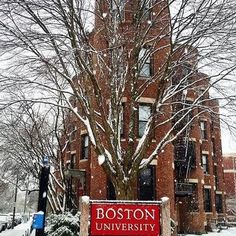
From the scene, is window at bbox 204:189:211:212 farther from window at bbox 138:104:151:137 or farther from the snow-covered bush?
the snow-covered bush

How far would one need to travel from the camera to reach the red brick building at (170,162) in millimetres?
17359

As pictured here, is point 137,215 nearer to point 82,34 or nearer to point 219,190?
point 82,34

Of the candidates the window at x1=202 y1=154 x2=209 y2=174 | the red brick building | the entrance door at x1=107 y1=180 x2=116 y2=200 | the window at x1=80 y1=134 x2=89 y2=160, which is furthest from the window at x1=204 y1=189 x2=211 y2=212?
the entrance door at x1=107 y1=180 x2=116 y2=200

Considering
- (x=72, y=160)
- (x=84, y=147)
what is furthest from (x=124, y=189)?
(x=72, y=160)

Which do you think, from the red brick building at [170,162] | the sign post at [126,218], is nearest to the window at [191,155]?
the red brick building at [170,162]

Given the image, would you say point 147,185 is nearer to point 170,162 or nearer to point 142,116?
point 170,162

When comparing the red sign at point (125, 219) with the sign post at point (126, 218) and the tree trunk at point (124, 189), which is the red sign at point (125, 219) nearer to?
the sign post at point (126, 218)

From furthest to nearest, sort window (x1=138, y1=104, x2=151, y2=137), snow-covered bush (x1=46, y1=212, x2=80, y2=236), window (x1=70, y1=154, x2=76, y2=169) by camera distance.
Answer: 1. window (x1=70, y1=154, x2=76, y2=169)
2. window (x1=138, y1=104, x2=151, y2=137)
3. snow-covered bush (x1=46, y1=212, x2=80, y2=236)

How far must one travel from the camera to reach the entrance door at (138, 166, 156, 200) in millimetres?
17438

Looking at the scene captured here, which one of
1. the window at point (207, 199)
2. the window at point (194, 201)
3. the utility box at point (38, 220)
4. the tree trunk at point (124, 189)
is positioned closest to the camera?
the utility box at point (38, 220)

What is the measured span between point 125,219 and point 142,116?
12.0 m

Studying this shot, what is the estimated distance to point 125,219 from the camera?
20.3 ft

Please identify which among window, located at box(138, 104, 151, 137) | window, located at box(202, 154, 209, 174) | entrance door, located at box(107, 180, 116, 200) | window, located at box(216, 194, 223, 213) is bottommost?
window, located at box(216, 194, 223, 213)

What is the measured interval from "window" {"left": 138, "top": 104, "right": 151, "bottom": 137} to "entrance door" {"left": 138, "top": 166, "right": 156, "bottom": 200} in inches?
80.5
